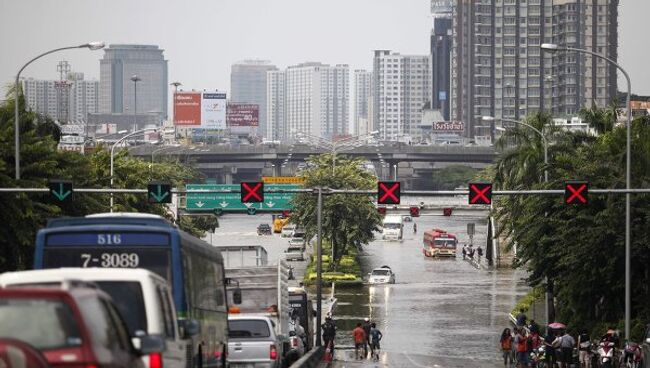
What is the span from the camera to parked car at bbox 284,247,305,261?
124438 millimetres

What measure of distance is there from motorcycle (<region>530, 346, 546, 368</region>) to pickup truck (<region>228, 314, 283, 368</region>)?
54.7 feet

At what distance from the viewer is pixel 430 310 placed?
8550 centimetres

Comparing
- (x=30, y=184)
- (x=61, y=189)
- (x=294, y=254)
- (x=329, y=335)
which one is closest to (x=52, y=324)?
(x=61, y=189)

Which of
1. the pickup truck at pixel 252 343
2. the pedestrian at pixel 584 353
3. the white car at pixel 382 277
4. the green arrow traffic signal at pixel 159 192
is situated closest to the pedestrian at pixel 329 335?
the green arrow traffic signal at pixel 159 192

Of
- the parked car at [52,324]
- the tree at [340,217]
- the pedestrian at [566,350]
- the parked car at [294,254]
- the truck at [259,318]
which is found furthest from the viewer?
the parked car at [294,254]

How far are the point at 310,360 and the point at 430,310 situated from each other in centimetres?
4405

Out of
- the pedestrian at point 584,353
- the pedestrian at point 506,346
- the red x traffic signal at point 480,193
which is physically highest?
the red x traffic signal at point 480,193

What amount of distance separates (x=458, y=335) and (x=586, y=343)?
23093 millimetres

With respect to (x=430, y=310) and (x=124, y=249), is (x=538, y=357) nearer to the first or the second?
(x=124, y=249)

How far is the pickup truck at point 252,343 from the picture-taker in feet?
110

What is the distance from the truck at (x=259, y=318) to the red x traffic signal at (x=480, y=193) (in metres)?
7.55

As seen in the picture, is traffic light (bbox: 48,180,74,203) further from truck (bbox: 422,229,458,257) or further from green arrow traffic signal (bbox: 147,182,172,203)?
truck (bbox: 422,229,458,257)

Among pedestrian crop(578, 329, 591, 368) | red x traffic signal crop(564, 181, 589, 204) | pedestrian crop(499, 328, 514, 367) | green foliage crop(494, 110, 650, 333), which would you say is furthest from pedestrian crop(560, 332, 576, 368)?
pedestrian crop(499, 328, 514, 367)

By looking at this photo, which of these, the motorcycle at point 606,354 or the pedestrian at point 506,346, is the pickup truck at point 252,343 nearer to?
the motorcycle at point 606,354
